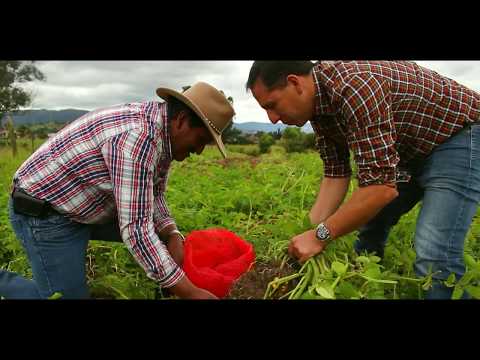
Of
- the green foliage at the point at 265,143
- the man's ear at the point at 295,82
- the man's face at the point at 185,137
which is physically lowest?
the green foliage at the point at 265,143

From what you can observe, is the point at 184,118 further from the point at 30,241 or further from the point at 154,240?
the point at 30,241

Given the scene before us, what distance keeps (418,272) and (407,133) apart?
2.23 feet

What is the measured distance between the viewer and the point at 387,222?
293 centimetres

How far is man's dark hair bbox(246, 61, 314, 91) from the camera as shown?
2111mm

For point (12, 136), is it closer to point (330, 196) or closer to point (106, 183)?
point (106, 183)

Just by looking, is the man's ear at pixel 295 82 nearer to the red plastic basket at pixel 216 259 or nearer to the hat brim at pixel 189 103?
the hat brim at pixel 189 103

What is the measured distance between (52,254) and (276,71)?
140 cm

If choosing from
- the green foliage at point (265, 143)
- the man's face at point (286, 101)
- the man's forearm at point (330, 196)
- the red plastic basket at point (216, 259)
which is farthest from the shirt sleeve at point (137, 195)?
the green foliage at point (265, 143)

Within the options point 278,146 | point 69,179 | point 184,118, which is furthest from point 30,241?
point 278,146

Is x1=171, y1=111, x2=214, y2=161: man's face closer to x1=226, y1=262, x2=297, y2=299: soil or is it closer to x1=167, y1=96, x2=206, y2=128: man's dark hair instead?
x1=167, y1=96, x2=206, y2=128: man's dark hair

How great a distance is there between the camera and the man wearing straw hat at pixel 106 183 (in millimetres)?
2059

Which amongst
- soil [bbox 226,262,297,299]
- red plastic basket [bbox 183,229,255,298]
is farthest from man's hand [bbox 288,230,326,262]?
red plastic basket [bbox 183,229,255,298]

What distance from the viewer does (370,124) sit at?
209cm

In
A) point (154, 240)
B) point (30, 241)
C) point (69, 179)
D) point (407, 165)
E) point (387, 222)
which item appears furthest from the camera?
point (387, 222)
